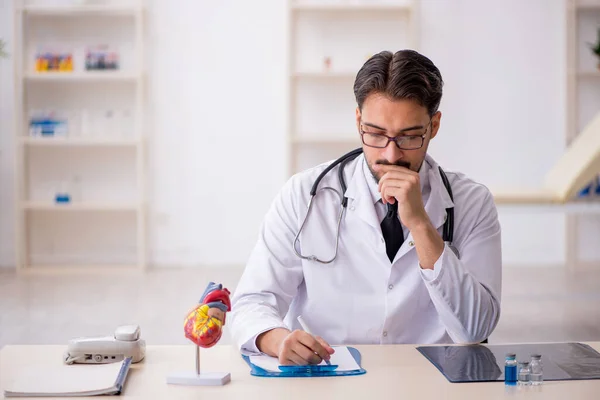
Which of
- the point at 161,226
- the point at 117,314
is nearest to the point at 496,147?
the point at 161,226

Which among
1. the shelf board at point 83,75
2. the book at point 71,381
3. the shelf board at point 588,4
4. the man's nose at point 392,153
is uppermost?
the shelf board at point 588,4

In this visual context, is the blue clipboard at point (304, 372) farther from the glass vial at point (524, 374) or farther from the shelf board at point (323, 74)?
the shelf board at point (323, 74)

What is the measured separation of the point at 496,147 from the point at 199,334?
4.92 m

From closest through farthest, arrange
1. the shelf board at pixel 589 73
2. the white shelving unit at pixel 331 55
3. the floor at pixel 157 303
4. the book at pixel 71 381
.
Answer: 1. the book at pixel 71 381
2. the floor at pixel 157 303
3. the shelf board at pixel 589 73
4. the white shelving unit at pixel 331 55

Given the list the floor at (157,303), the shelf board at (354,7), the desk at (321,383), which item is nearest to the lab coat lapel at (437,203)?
the desk at (321,383)

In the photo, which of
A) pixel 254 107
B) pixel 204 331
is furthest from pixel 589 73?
pixel 204 331

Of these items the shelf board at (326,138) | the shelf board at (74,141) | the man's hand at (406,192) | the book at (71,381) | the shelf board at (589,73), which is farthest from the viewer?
the shelf board at (589,73)

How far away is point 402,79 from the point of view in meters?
1.78

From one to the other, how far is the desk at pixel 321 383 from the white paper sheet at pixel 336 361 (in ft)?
0.08

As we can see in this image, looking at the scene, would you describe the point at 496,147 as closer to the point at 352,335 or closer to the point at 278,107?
the point at 278,107

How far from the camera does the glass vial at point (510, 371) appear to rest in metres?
1.37

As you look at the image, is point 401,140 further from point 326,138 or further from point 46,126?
point 46,126

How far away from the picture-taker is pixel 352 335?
1878mm

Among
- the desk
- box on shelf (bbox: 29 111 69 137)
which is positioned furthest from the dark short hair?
box on shelf (bbox: 29 111 69 137)
